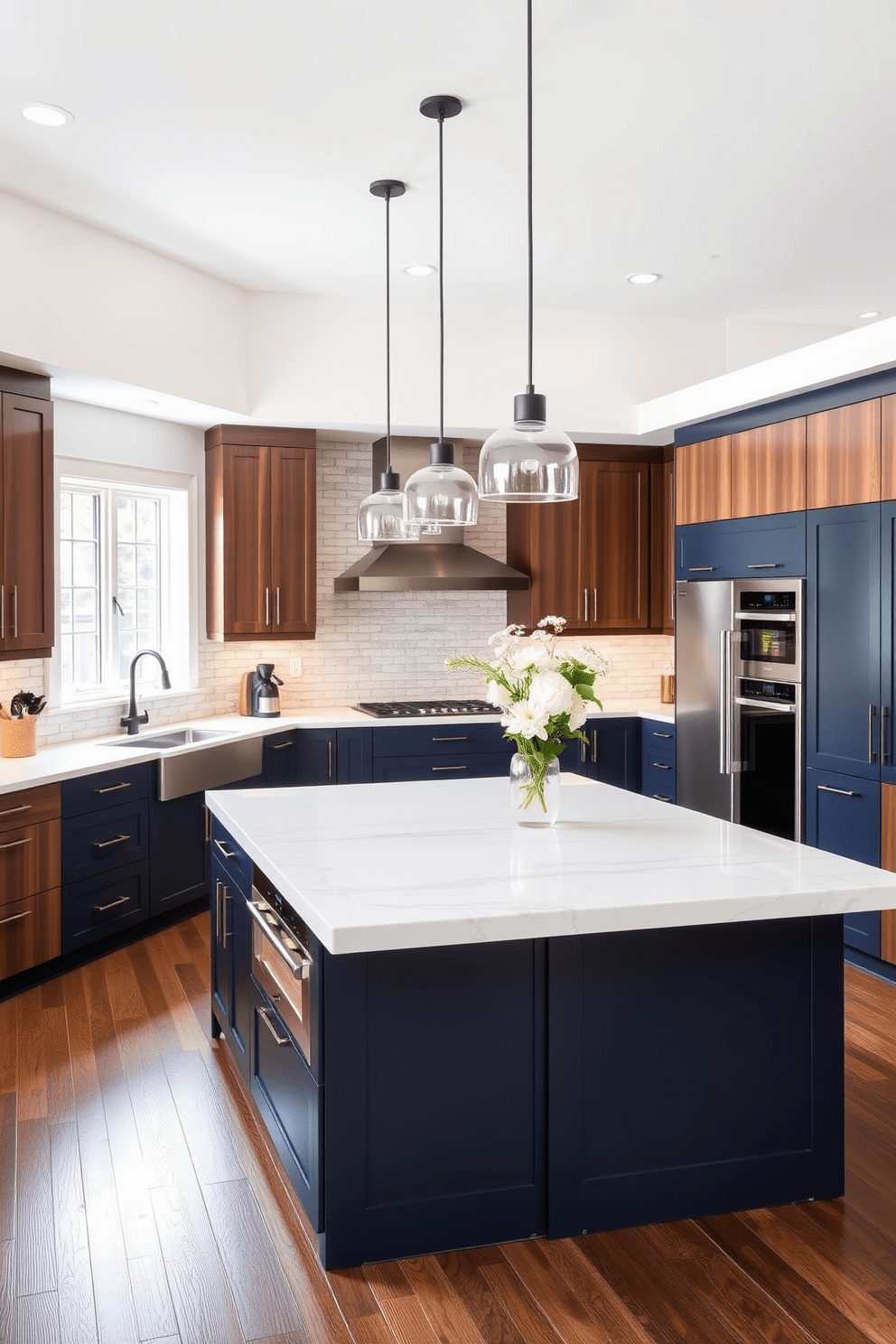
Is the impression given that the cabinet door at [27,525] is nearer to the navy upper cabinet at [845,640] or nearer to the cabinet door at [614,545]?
the cabinet door at [614,545]

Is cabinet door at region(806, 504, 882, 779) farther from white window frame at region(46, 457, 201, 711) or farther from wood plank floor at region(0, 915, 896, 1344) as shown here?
white window frame at region(46, 457, 201, 711)

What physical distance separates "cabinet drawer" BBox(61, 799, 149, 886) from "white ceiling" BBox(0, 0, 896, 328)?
2492 millimetres

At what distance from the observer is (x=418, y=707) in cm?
634

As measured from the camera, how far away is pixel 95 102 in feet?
11.1

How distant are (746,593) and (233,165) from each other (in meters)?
2.90

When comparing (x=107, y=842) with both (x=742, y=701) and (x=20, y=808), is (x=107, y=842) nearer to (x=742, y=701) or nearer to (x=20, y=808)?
(x=20, y=808)

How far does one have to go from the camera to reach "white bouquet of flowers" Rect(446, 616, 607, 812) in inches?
109

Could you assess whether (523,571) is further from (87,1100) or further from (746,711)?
(87,1100)

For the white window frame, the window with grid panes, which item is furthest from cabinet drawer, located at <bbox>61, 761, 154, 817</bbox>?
the white window frame

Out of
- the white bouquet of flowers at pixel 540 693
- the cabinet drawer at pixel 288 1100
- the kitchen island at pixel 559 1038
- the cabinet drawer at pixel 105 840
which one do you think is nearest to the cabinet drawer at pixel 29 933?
the cabinet drawer at pixel 105 840

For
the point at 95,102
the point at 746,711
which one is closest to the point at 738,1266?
the point at 746,711

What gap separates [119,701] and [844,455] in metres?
3.66

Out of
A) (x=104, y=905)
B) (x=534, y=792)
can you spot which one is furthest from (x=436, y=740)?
(x=534, y=792)

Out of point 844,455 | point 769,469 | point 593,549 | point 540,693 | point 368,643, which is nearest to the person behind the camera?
point 540,693
